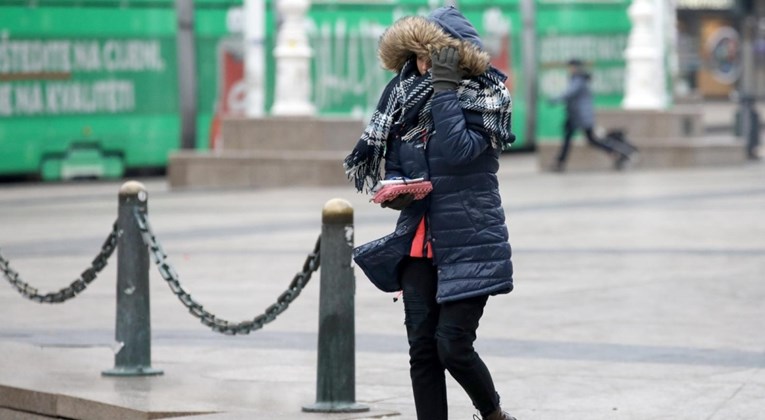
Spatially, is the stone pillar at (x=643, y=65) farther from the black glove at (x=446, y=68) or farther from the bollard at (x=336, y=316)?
the black glove at (x=446, y=68)

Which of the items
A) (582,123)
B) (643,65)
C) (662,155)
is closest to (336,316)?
(582,123)

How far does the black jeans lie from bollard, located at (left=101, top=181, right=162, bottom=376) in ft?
7.55

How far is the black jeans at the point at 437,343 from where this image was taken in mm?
6270

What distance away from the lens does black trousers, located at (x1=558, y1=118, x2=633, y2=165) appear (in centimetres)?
2620

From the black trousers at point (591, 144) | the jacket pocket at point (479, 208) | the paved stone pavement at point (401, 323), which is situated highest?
the jacket pocket at point (479, 208)

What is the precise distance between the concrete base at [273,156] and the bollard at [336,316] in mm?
14957

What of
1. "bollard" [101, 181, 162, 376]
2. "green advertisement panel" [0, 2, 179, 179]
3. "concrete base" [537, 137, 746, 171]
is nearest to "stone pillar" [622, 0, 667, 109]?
"concrete base" [537, 137, 746, 171]

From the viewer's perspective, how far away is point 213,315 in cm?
836

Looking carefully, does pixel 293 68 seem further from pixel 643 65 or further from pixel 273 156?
pixel 643 65

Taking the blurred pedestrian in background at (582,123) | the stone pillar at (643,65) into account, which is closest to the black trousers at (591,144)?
the blurred pedestrian in background at (582,123)

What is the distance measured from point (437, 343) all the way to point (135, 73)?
71.9 ft

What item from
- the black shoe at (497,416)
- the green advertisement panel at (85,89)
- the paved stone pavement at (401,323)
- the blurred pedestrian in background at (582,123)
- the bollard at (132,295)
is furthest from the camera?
the blurred pedestrian in background at (582,123)

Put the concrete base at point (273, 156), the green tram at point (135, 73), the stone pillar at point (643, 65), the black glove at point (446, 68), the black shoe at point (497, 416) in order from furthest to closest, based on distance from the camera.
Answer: the stone pillar at point (643, 65), the green tram at point (135, 73), the concrete base at point (273, 156), the black shoe at point (497, 416), the black glove at point (446, 68)

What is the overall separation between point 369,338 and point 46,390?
7.73 feet
